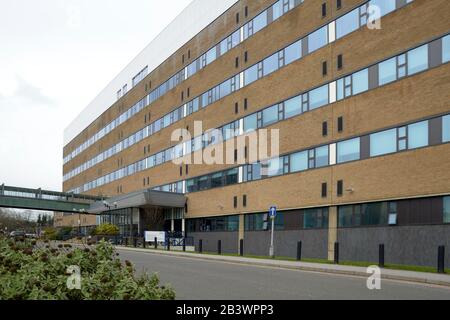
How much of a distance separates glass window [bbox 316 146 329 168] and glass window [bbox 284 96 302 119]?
3.48 meters

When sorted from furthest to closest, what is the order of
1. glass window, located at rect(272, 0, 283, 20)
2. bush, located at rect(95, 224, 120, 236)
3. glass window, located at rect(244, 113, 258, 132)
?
bush, located at rect(95, 224, 120, 236)
glass window, located at rect(244, 113, 258, 132)
glass window, located at rect(272, 0, 283, 20)

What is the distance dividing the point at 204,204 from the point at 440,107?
2633cm

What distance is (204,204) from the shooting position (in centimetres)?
4747

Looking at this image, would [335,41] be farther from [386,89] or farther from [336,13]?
[386,89]

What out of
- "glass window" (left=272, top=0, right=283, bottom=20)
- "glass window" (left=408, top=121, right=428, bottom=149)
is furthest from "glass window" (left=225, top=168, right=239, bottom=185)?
"glass window" (left=408, top=121, right=428, bottom=149)

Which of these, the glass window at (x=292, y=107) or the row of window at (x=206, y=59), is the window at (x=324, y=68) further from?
the row of window at (x=206, y=59)

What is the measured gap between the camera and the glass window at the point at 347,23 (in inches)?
1212

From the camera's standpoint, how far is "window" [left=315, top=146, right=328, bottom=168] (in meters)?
32.1

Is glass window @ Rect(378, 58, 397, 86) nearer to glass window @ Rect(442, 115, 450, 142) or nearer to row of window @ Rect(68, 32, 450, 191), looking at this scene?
row of window @ Rect(68, 32, 450, 191)

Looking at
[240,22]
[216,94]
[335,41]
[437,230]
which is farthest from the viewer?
[216,94]

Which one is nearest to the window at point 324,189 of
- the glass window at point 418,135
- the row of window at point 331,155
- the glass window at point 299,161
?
the row of window at point 331,155

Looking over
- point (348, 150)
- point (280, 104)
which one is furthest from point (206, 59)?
point (348, 150)
